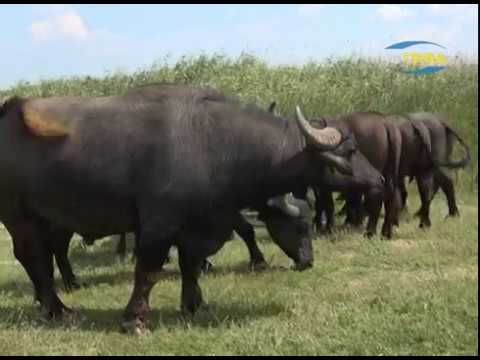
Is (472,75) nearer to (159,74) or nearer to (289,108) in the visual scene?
(289,108)

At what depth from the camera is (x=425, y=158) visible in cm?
1109

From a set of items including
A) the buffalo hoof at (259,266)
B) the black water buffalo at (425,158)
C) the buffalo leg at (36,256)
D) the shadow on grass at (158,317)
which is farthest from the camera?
the black water buffalo at (425,158)

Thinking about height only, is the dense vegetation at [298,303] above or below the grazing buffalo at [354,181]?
below

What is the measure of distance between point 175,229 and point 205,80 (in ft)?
52.9

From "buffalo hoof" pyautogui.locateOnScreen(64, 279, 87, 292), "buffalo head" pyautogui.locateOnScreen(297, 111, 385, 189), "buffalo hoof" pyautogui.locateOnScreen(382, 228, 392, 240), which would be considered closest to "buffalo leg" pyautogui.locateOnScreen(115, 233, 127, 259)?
"buffalo hoof" pyautogui.locateOnScreen(64, 279, 87, 292)

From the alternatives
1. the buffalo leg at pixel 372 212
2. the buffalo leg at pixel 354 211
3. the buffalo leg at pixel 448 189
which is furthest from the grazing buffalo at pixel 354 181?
the buffalo leg at pixel 448 189

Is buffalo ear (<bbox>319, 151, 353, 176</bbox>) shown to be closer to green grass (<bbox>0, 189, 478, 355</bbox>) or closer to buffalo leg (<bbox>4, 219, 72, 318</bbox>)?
green grass (<bbox>0, 189, 478, 355</bbox>)

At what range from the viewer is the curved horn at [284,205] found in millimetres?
6825

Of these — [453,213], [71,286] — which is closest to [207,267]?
[71,286]

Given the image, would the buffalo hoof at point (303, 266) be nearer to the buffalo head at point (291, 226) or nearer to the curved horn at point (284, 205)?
the buffalo head at point (291, 226)

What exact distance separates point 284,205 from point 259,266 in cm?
174

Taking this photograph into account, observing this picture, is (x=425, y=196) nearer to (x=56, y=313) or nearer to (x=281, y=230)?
(x=281, y=230)

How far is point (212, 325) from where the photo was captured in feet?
19.7

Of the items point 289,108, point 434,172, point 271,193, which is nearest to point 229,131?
point 271,193
